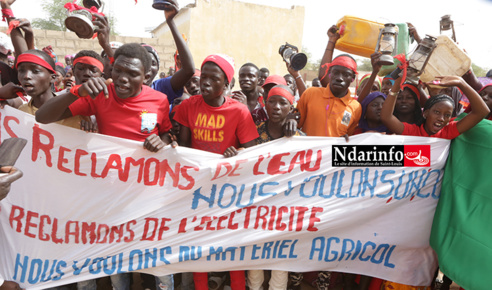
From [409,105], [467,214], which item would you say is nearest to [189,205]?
[467,214]

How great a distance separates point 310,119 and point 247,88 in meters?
1.17

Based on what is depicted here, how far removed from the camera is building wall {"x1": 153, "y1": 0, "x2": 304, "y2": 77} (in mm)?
18141

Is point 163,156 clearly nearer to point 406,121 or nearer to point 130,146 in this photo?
point 130,146

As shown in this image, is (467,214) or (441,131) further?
(441,131)

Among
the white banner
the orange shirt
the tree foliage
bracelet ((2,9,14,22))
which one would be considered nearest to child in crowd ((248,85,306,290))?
the white banner

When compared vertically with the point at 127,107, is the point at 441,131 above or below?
below

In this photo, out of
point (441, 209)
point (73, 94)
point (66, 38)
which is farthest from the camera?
point (66, 38)

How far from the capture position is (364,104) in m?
3.51

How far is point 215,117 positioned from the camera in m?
2.87

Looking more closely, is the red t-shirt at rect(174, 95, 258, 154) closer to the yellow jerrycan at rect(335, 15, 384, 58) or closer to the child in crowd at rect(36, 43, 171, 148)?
the child in crowd at rect(36, 43, 171, 148)

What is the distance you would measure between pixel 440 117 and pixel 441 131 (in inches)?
6.0

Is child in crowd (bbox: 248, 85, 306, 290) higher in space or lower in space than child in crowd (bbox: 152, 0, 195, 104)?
lower

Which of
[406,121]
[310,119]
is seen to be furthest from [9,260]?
[406,121]

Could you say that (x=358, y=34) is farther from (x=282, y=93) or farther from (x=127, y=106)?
(x=127, y=106)
